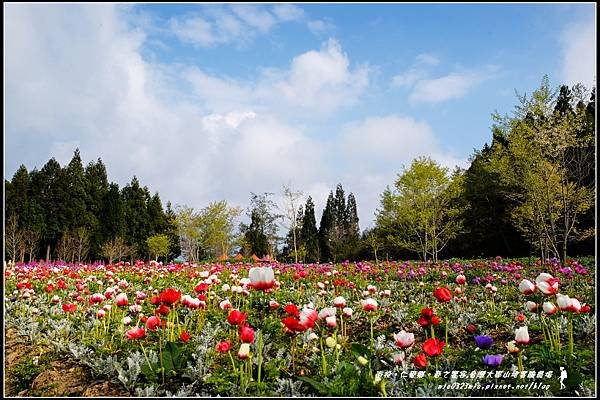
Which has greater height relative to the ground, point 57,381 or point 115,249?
point 57,381

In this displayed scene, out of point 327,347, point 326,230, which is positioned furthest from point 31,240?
point 327,347

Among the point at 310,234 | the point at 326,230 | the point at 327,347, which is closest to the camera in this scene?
the point at 327,347

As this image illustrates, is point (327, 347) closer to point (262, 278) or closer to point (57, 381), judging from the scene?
point (262, 278)

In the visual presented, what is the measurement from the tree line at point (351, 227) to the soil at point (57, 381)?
42.4ft

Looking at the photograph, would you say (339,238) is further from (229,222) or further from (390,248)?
(229,222)

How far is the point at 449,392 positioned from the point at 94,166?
A: 139 ft

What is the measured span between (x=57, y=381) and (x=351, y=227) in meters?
47.7

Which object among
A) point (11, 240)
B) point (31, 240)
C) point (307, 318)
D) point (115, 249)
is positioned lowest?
point (115, 249)

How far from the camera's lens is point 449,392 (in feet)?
9.71

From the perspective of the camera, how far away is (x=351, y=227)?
50562 mm

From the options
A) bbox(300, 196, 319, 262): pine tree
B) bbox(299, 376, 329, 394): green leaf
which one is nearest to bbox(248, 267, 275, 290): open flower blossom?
bbox(299, 376, 329, 394): green leaf

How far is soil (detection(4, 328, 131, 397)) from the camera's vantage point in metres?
3.35

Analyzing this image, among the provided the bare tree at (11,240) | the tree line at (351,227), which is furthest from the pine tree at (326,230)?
the bare tree at (11,240)

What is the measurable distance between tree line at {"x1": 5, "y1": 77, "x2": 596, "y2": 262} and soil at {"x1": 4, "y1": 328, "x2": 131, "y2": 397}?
12926 millimetres
